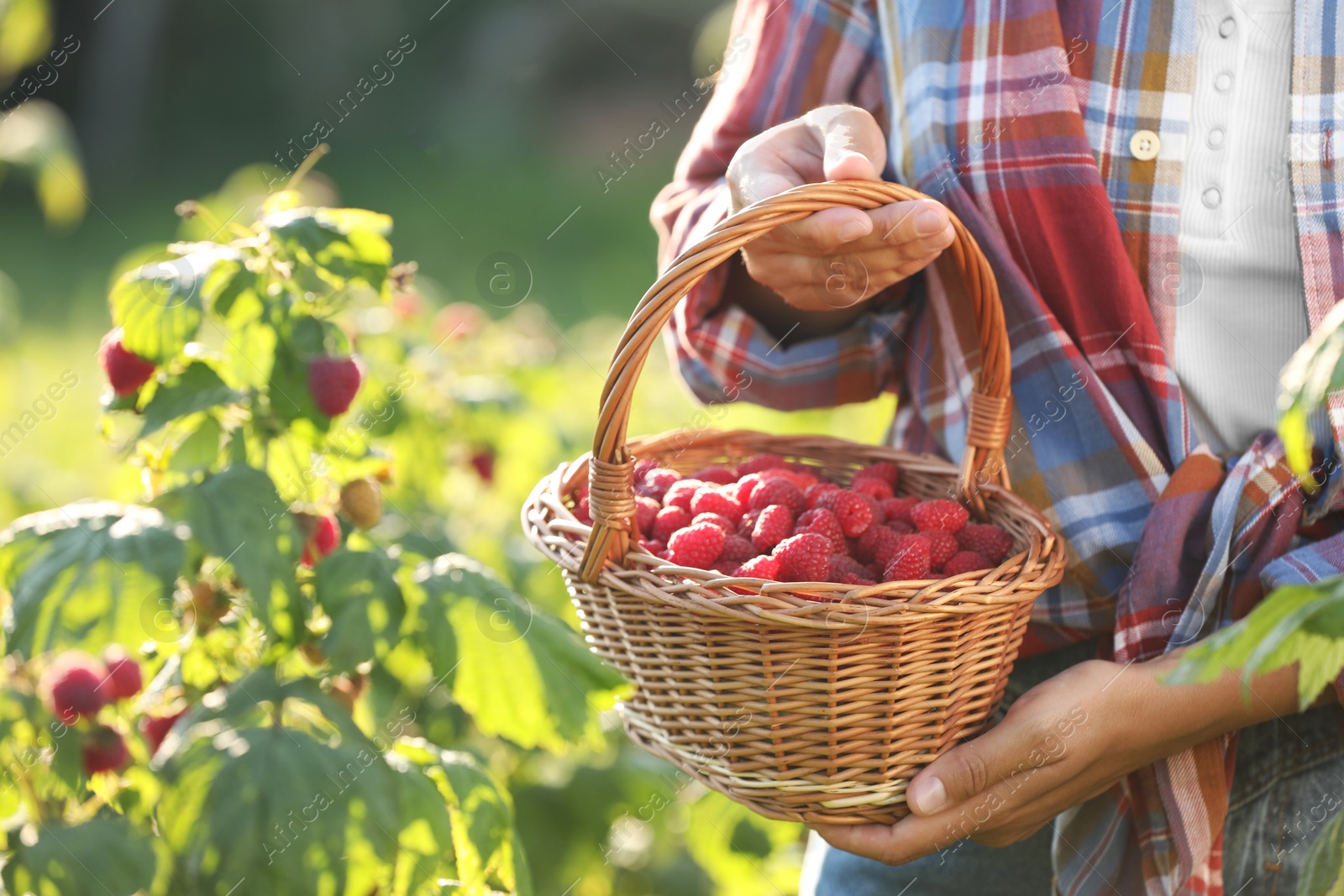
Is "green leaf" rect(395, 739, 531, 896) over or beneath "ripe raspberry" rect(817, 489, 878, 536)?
beneath

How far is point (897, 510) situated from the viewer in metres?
1.05

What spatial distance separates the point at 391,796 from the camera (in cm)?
98

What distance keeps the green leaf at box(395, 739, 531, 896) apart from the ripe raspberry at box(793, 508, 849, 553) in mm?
400

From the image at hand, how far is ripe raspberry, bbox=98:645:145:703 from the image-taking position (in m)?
1.07

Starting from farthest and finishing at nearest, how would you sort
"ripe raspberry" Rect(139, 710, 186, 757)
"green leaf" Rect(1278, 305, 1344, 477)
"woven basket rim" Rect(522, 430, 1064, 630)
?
"ripe raspberry" Rect(139, 710, 186, 757) → "woven basket rim" Rect(522, 430, 1064, 630) → "green leaf" Rect(1278, 305, 1344, 477)

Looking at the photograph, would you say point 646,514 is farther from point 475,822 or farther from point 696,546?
point 475,822

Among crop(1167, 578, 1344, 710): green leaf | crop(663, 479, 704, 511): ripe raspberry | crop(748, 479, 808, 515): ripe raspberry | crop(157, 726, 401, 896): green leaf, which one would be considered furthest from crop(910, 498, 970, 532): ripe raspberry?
crop(157, 726, 401, 896): green leaf

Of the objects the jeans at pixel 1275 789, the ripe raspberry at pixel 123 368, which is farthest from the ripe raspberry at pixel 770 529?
the ripe raspberry at pixel 123 368

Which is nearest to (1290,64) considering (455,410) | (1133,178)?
(1133,178)

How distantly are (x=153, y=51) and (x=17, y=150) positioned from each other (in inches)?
268

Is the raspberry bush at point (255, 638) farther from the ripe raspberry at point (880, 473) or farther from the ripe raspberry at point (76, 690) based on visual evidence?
the ripe raspberry at point (880, 473)

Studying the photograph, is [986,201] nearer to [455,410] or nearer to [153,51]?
[455,410]

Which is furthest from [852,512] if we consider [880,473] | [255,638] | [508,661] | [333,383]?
[255,638]

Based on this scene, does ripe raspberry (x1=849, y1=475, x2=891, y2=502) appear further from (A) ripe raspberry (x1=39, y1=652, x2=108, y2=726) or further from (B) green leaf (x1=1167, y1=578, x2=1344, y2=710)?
(A) ripe raspberry (x1=39, y1=652, x2=108, y2=726)
